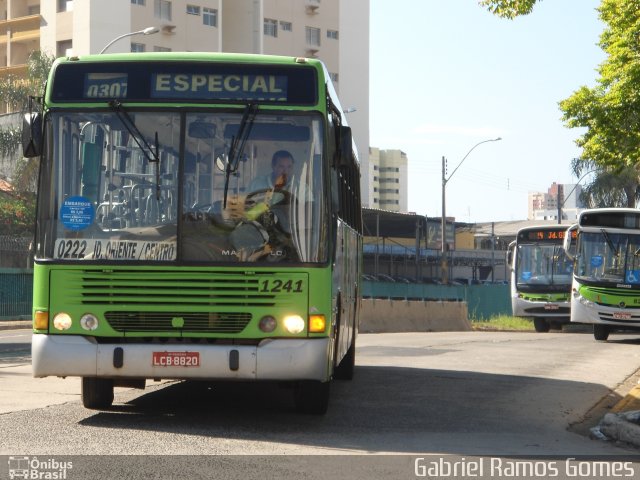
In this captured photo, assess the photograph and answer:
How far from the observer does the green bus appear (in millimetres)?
10336

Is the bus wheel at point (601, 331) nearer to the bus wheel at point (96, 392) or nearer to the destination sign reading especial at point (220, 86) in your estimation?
the bus wheel at point (96, 392)

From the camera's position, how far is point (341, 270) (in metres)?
12.4

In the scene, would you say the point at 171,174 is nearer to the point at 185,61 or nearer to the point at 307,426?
the point at 185,61

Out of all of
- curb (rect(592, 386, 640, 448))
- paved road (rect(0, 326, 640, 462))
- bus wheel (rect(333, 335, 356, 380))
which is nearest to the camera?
paved road (rect(0, 326, 640, 462))

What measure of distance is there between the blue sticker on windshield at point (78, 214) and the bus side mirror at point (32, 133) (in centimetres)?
53

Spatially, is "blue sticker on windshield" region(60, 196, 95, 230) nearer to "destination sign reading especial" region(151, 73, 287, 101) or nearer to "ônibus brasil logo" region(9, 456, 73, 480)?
"destination sign reading especial" region(151, 73, 287, 101)

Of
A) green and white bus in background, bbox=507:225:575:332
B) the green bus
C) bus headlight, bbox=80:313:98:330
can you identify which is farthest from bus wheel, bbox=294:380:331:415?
green and white bus in background, bbox=507:225:575:332

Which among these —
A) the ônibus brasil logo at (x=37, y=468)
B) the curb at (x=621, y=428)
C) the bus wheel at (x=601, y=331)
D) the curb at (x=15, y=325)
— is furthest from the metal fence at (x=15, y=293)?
the ônibus brasil logo at (x=37, y=468)

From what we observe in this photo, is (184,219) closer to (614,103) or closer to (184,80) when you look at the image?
(184,80)

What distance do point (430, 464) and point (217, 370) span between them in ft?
7.23

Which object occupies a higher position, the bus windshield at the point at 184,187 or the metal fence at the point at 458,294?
the bus windshield at the point at 184,187

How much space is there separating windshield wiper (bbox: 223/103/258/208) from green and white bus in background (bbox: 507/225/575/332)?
94.5 ft

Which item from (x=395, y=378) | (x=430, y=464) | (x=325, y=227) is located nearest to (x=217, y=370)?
(x=325, y=227)

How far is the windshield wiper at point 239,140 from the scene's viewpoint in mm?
10531
